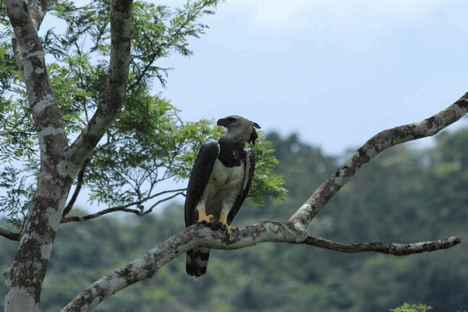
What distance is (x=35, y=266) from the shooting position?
19.6 feet

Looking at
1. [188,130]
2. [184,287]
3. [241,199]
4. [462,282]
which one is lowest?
[241,199]

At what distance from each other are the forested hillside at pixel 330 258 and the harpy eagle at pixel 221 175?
5438 cm

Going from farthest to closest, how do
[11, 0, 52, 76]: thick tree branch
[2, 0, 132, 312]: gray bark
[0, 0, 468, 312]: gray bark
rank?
[11, 0, 52, 76]: thick tree branch
[2, 0, 132, 312]: gray bark
[0, 0, 468, 312]: gray bark

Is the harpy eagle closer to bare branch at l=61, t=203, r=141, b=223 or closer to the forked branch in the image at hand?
the forked branch

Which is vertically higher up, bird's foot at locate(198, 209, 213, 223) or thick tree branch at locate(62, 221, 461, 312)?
bird's foot at locate(198, 209, 213, 223)

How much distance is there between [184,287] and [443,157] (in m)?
26.6

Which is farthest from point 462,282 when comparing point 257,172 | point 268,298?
point 257,172

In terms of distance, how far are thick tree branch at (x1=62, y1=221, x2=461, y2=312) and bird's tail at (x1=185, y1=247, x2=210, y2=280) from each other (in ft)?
3.44

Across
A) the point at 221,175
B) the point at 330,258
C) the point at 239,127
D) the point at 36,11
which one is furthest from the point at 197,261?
the point at 330,258

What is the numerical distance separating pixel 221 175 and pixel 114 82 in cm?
154

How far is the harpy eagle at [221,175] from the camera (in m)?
7.06

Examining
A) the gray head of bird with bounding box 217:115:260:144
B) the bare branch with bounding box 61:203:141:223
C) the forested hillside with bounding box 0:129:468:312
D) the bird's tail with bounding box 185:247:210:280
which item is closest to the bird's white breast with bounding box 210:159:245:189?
the gray head of bird with bounding box 217:115:260:144

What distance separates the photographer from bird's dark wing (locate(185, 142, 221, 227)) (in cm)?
702

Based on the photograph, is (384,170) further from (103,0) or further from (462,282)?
(103,0)
